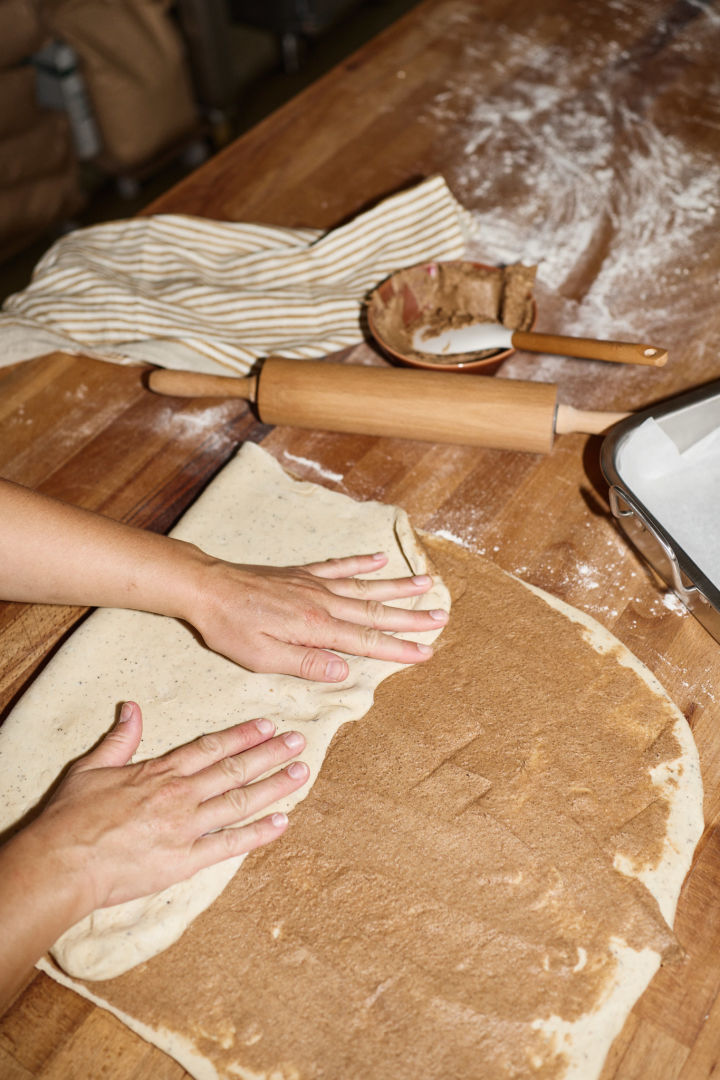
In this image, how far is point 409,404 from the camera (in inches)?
49.3

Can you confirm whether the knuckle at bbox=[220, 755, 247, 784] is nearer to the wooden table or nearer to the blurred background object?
the wooden table

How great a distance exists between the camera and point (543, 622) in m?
1.09

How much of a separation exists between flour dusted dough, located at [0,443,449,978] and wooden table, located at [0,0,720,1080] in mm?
76

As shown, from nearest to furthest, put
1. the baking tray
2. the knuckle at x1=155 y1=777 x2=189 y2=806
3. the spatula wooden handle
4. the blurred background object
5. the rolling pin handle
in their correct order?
1. the knuckle at x1=155 y1=777 x2=189 y2=806
2. the baking tray
3. the spatula wooden handle
4. the rolling pin handle
5. the blurred background object

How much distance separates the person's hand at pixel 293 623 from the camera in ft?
3.39

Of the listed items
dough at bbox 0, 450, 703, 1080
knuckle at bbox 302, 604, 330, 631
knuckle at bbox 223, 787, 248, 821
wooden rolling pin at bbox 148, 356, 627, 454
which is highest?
wooden rolling pin at bbox 148, 356, 627, 454

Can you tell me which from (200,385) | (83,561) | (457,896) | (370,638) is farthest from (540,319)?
(457,896)

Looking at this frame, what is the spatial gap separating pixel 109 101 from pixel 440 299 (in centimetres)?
213

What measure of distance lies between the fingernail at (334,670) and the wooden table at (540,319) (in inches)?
11.5

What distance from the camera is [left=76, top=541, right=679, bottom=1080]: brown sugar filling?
32.4 inches

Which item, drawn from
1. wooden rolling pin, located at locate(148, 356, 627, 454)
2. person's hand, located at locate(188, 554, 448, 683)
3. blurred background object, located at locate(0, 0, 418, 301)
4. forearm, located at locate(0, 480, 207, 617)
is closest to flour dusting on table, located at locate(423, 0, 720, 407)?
wooden rolling pin, located at locate(148, 356, 627, 454)

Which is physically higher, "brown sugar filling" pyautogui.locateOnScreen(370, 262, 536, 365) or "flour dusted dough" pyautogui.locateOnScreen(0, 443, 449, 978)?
"brown sugar filling" pyautogui.locateOnScreen(370, 262, 536, 365)

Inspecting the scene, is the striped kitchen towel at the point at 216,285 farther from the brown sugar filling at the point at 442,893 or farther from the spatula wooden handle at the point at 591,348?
the brown sugar filling at the point at 442,893

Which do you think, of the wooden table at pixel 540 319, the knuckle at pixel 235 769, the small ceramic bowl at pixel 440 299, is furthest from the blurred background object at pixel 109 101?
the knuckle at pixel 235 769
